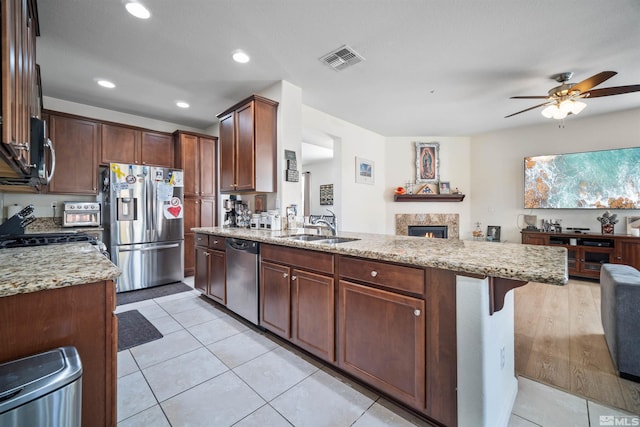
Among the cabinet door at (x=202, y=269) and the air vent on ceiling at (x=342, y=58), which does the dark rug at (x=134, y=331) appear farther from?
the air vent on ceiling at (x=342, y=58)

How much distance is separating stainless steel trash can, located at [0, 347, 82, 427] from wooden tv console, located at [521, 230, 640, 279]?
566cm

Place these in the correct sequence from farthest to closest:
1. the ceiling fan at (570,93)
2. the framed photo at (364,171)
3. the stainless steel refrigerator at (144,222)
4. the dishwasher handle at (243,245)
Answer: the framed photo at (364,171) → the stainless steel refrigerator at (144,222) → the ceiling fan at (570,93) → the dishwasher handle at (243,245)

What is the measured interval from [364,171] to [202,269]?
3270 millimetres

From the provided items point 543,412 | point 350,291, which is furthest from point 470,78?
point 543,412

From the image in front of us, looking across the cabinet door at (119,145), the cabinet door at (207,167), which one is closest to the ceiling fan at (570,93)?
the cabinet door at (207,167)

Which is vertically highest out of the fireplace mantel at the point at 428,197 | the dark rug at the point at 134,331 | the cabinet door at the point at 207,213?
the fireplace mantel at the point at 428,197

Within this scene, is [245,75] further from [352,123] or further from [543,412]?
[543,412]

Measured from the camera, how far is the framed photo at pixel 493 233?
5055mm

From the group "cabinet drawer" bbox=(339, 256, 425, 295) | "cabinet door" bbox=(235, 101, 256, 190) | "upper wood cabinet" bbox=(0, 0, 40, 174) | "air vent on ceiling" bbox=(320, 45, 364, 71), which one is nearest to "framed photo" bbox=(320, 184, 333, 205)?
"cabinet door" bbox=(235, 101, 256, 190)

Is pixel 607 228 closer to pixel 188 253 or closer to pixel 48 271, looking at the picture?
pixel 48 271

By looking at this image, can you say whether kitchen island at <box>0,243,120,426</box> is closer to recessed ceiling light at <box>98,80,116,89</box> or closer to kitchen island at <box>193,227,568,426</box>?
kitchen island at <box>193,227,568,426</box>

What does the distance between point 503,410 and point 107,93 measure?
16.2 ft

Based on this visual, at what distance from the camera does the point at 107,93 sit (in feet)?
11.3

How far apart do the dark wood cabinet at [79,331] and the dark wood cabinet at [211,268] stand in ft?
5.55
